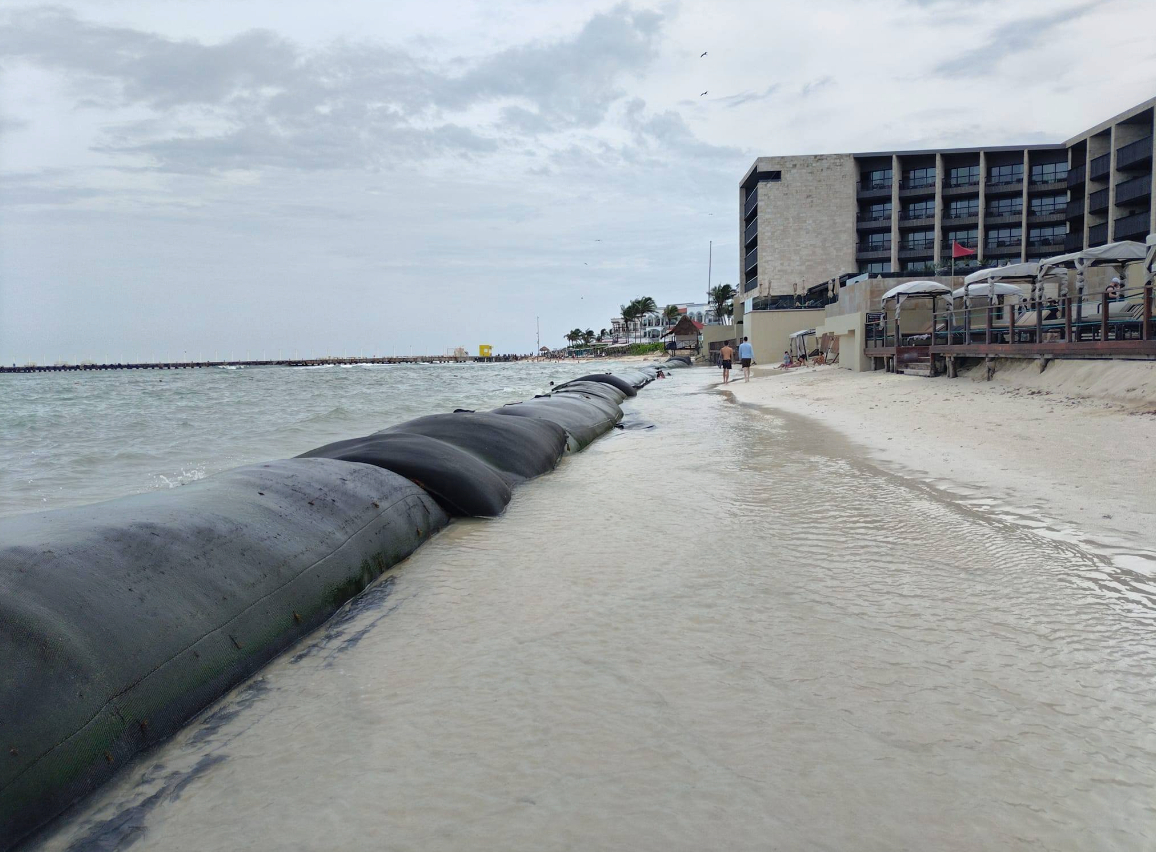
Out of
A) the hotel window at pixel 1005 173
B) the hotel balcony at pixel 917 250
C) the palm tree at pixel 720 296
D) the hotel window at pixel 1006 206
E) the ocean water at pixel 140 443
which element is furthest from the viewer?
the palm tree at pixel 720 296

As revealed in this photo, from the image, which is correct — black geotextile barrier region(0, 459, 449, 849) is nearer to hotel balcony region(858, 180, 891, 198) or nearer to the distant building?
the distant building

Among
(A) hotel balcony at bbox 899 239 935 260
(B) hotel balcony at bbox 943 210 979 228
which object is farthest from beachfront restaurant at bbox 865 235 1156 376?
(B) hotel balcony at bbox 943 210 979 228

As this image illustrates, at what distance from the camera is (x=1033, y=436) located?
357 inches

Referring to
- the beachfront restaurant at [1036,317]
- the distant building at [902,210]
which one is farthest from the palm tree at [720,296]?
the beachfront restaurant at [1036,317]

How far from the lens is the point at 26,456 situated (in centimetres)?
1472

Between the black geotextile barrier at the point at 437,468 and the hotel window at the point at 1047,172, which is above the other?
the hotel window at the point at 1047,172

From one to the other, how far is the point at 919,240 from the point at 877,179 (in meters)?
6.22

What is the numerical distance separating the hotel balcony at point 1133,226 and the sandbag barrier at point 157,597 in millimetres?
50537

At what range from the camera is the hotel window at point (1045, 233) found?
57844mm

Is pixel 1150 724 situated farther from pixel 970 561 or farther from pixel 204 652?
pixel 204 652

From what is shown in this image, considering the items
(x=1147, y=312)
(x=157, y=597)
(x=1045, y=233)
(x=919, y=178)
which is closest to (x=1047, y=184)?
(x=1045, y=233)

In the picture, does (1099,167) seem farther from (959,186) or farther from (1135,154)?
(959,186)

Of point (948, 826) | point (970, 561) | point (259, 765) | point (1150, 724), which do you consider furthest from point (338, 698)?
point (970, 561)

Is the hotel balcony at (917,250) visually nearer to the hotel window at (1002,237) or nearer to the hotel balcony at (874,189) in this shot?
the hotel window at (1002,237)
